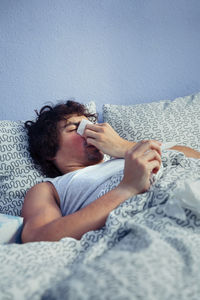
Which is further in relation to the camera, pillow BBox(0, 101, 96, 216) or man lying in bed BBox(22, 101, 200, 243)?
pillow BBox(0, 101, 96, 216)

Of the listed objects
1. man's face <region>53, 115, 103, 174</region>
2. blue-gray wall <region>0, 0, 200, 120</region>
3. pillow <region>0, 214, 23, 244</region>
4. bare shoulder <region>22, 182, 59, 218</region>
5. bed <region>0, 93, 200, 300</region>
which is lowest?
pillow <region>0, 214, 23, 244</region>

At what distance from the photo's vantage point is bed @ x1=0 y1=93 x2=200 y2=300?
0.46m

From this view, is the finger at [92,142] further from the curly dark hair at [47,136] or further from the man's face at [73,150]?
the curly dark hair at [47,136]

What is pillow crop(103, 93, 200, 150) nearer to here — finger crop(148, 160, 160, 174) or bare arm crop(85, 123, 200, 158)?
bare arm crop(85, 123, 200, 158)

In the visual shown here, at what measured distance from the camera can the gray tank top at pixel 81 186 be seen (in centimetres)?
98

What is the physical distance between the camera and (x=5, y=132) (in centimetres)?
126

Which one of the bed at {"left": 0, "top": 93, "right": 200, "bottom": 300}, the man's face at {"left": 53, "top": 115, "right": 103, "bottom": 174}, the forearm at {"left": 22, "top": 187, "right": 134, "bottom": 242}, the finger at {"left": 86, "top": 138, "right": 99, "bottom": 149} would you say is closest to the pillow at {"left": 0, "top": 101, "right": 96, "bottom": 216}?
the bed at {"left": 0, "top": 93, "right": 200, "bottom": 300}

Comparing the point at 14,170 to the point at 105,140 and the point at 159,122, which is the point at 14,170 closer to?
the point at 105,140

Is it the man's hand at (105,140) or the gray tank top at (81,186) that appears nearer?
the gray tank top at (81,186)

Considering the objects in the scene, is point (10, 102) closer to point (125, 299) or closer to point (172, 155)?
point (172, 155)

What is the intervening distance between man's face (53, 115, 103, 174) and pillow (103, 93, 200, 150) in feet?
0.99

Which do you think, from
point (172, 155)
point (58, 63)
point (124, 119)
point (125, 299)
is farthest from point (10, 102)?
point (125, 299)

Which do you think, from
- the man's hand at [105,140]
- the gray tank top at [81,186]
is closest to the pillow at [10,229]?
the gray tank top at [81,186]

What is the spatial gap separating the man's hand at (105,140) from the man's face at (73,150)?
4cm
